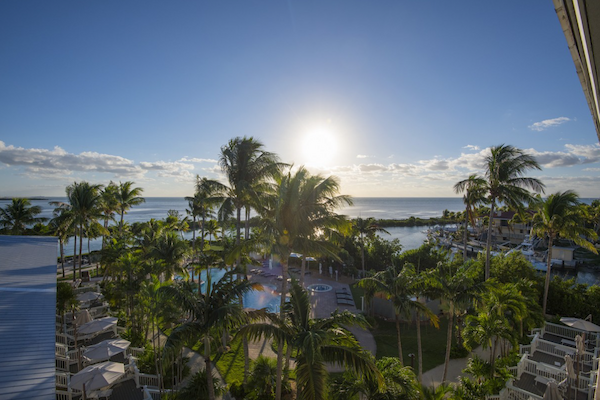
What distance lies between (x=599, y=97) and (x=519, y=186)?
18554 millimetres

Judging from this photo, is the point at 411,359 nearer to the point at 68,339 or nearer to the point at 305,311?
the point at 305,311

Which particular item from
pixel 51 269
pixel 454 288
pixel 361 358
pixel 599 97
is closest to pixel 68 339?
pixel 51 269

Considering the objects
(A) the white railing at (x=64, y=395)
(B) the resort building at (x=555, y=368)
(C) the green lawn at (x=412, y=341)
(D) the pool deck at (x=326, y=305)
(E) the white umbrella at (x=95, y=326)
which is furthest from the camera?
(D) the pool deck at (x=326, y=305)

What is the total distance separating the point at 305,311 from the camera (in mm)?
9383

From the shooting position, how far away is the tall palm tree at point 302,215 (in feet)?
44.0

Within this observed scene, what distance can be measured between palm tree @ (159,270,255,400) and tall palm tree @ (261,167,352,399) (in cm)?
351

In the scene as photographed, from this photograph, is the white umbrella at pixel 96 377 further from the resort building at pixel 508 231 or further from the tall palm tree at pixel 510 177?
the resort building at pixel 508 231

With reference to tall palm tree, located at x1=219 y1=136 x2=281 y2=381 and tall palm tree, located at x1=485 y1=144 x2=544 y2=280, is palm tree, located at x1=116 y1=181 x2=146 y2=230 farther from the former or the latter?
tall palm tree, located at x1=485 y1=144 x2=544 y2=280

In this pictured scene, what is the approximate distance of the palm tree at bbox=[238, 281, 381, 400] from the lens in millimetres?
7891

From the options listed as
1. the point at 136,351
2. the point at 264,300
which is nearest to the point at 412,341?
→ the point at 264,300

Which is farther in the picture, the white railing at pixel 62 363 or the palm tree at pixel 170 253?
the palm tree at pixel 170 253

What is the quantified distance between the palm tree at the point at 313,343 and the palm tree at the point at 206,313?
746 mm

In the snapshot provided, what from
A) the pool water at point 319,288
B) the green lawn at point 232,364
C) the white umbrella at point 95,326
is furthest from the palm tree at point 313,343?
the pool water at point 319,288

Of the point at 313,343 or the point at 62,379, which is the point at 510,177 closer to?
the point at 313,343
